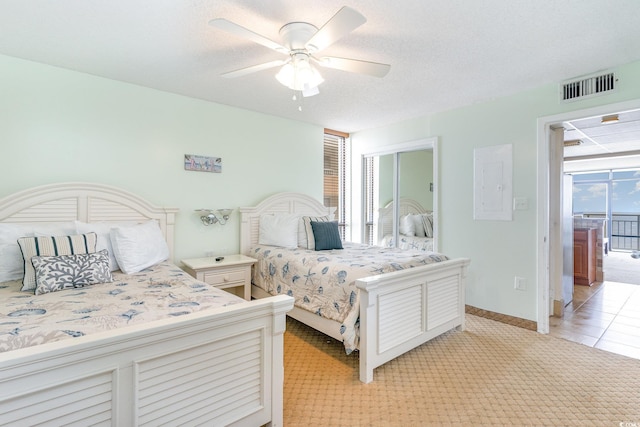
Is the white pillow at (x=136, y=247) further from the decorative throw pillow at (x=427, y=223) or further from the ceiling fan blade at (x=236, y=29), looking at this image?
the decorative throw pillow at (x=427, y=223)

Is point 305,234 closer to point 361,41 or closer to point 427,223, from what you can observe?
point 427,223

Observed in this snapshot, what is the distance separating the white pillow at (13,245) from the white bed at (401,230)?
147 inches

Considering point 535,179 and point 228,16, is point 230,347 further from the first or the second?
point 535,179

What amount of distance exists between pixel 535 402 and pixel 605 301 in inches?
117

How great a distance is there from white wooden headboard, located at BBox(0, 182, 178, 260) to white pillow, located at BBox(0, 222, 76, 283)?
0.20 metres

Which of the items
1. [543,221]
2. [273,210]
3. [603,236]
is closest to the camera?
[543,221]

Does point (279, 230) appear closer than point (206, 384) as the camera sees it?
No

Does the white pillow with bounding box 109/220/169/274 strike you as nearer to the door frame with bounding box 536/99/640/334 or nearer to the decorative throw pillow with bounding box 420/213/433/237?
the decorative throw pillow with bounding box 420/213/433/237

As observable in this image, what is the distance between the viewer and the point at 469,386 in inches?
81.1

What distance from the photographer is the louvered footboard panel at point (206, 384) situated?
4.11 ft

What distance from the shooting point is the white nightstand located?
2.96 m

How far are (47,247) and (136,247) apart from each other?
55 centimetres

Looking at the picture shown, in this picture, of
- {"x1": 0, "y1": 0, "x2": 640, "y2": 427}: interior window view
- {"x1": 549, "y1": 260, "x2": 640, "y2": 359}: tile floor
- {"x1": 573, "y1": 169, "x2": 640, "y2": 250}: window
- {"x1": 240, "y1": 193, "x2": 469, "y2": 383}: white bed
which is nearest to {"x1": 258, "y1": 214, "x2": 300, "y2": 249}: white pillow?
{"x1": 0, "y1": 0, "x2": 640, "y2": 427}: interior window view

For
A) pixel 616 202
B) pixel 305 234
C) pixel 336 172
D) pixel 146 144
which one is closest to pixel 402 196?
pixel 336 172
